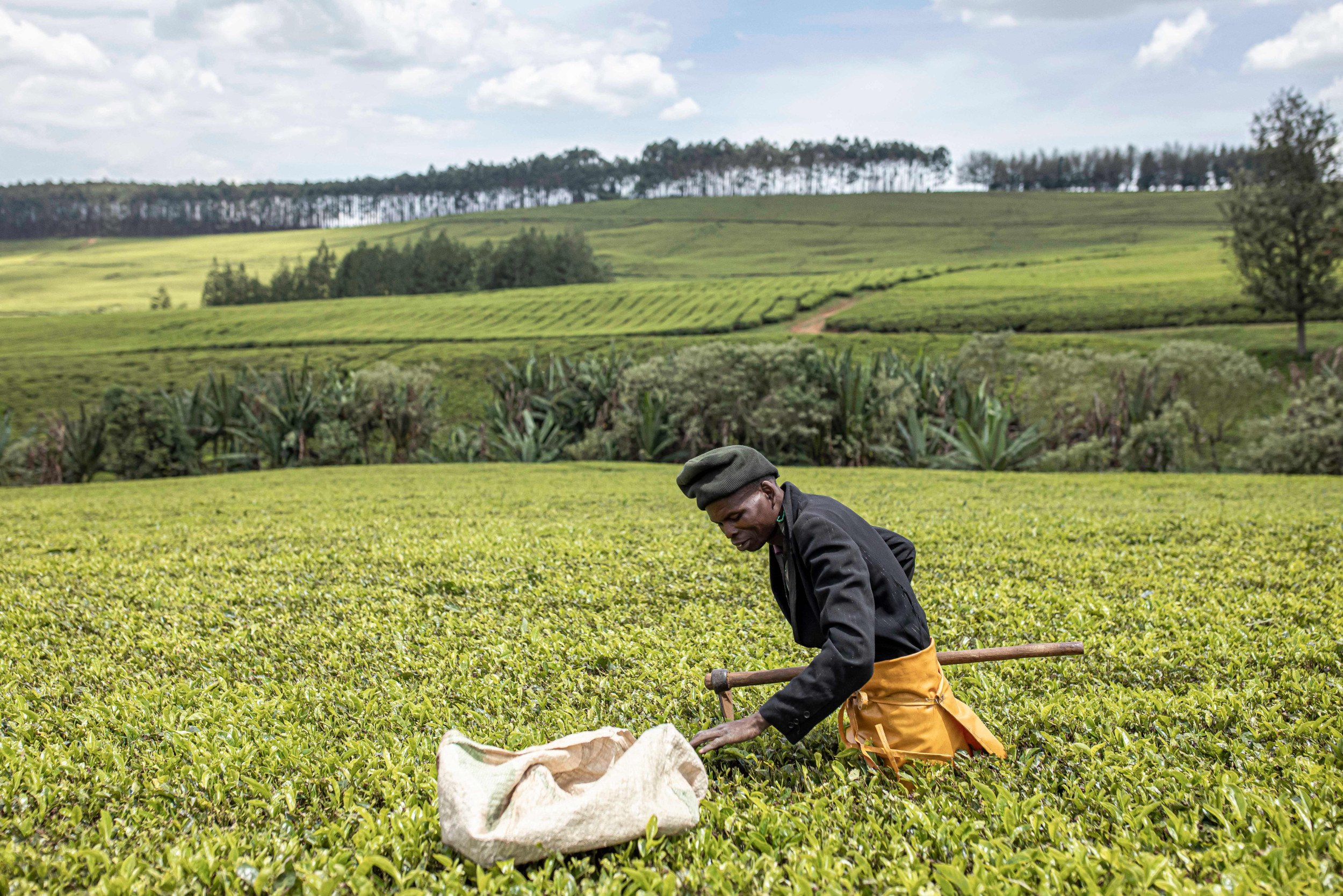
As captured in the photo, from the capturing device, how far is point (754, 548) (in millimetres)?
3492

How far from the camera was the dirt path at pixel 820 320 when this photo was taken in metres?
52.5

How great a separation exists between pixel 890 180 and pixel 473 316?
4390 inches

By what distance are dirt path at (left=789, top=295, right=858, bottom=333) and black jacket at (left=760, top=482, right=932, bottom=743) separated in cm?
4878

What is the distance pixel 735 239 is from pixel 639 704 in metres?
114

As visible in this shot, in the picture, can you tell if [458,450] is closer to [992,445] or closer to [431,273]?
[992,445]

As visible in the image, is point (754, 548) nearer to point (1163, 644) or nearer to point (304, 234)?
point (1163, 644)

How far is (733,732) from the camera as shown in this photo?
326cm

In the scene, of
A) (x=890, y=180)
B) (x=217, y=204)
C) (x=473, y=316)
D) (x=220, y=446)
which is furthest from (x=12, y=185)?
(x=220, y=446)

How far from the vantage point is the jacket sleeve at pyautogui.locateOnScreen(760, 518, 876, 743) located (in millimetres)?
3119

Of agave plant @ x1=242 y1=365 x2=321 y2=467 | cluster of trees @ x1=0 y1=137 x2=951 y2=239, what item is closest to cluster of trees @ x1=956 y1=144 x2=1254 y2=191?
cluster of trees @ x1=0 y1=137 x2=951 y2=239

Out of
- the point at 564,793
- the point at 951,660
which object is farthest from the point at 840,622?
the point at 564,793

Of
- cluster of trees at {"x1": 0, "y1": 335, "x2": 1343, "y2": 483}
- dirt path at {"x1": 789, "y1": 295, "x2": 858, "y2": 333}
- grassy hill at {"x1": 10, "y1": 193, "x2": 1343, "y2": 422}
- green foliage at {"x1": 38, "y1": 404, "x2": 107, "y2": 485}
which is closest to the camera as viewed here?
cluster of trees at {"x1": 0, "y1": 335, "x2": 1343, "y2": 483}

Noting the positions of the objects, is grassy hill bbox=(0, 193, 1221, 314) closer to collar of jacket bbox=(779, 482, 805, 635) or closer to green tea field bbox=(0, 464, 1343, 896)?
green tea field bbox=(0, 464, 1343, 896)

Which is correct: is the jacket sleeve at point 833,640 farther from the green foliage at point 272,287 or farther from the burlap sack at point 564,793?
the green foliage at point 272,287
